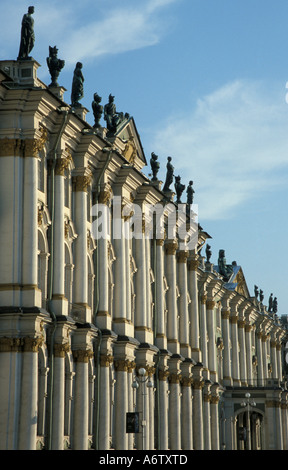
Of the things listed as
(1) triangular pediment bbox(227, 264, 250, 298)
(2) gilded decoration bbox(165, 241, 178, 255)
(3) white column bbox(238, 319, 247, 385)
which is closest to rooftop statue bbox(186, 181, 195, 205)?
(2) gilded decoration bbox(165, 241, 178, 255)

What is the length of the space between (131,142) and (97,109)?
7275 mm

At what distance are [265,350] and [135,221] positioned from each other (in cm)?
4562

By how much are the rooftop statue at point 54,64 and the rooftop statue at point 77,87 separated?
8.71ft

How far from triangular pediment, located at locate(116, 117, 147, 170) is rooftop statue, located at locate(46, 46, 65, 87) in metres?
10.5

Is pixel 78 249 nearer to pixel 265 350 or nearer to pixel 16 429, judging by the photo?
pixel 16 429

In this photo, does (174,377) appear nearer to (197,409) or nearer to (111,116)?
(197,409)

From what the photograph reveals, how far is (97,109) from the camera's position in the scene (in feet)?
166

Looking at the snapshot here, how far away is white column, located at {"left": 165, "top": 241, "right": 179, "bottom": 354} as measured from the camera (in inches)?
2434

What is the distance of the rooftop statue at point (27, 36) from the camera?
42.4 metres

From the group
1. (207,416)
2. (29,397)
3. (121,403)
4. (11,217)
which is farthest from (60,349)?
(207,416)

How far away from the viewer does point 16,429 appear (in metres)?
Answer: 39.1

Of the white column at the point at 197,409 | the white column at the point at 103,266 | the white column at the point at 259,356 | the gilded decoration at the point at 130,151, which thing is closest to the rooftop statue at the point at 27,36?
the white column at the point at 103,266

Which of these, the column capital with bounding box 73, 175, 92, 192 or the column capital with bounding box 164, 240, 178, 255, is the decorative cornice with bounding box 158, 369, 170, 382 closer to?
the column capital with bounding box 164, 240, 178, 255
